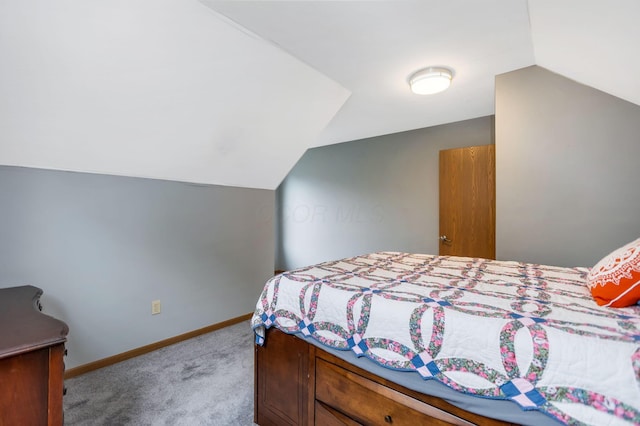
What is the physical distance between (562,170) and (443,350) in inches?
82.9

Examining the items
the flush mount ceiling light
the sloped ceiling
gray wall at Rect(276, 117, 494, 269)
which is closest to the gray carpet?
the sloped ceiling

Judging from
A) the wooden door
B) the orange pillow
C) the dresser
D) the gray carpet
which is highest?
the wooden door

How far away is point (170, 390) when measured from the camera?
192cm

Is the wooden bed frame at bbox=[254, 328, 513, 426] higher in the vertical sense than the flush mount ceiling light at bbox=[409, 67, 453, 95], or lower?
lower

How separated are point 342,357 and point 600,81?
8.27 ft

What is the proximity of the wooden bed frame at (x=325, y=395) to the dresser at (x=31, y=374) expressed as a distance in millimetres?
842

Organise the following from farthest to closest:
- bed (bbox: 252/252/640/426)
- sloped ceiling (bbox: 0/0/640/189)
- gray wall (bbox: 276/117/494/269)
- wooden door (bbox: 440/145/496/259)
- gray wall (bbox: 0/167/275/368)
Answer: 1. gray wall (bbox: 276/117/494/269)
2. wooden door (bbox: 440/145/496/259)
3. gray wall (bbox: 0/167/275/368)
4. sloped ceiling (bbox: 0/0/640/189)
5. bed (bbox: 252/252/640/426)

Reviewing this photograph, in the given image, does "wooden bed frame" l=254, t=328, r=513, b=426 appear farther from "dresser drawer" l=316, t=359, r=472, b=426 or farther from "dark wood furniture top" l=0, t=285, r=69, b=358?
"dark wood furniture top" l=0, t=285, r=69, b=358

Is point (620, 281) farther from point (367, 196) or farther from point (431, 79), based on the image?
point (367, 196)

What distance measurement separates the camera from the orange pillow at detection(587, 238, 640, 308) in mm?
1036

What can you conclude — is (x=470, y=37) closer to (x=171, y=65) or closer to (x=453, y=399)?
(x=171, y=65)

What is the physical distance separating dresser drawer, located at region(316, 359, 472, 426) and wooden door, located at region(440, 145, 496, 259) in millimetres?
2302

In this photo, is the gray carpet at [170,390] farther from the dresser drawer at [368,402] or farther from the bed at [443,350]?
the dresser drawer at [368,402]

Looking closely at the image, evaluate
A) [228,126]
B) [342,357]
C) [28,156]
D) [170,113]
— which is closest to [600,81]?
[342,357]
